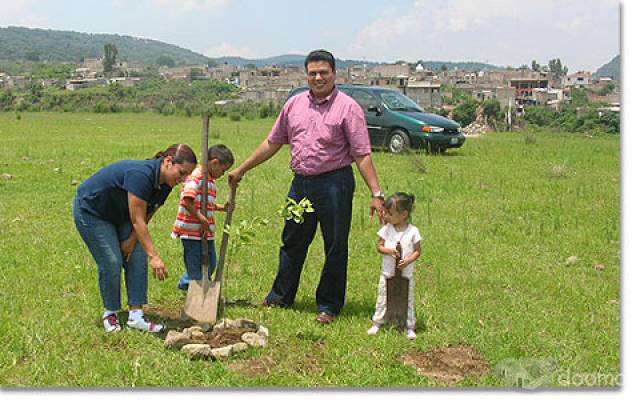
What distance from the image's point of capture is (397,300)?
5082 millimetres

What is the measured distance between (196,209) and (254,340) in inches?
48.8

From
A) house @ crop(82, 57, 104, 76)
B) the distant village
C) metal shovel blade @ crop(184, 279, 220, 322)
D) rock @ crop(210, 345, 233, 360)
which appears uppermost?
house @ crop(82, 57, 104, 76)

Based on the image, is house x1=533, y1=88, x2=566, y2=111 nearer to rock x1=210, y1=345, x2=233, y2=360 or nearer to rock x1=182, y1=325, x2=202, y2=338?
rock x1=182, y1=325, x2=202, y2=338

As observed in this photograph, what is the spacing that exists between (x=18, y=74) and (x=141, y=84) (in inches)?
583

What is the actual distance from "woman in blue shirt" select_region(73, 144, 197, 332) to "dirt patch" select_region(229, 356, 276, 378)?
0.78m

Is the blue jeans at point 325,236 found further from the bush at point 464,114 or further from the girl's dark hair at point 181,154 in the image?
the bush at point 464,114

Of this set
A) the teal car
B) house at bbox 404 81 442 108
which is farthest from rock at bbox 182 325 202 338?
house at bbox 404 81 442 108

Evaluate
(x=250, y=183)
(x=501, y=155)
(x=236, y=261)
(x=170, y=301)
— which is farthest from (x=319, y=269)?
(x=501, y=155)

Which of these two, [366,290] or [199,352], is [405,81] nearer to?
[366,290]

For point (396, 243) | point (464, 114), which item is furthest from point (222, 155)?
point (464, 114)

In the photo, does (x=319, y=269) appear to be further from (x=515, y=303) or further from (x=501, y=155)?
(x=501, y=155)

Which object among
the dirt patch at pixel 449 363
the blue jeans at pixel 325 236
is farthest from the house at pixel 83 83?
the dirt patch at pixel 449 363

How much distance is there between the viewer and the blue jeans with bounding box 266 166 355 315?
520 cm

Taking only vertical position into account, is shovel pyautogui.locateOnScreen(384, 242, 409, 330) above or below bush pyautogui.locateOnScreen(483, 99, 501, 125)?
below
